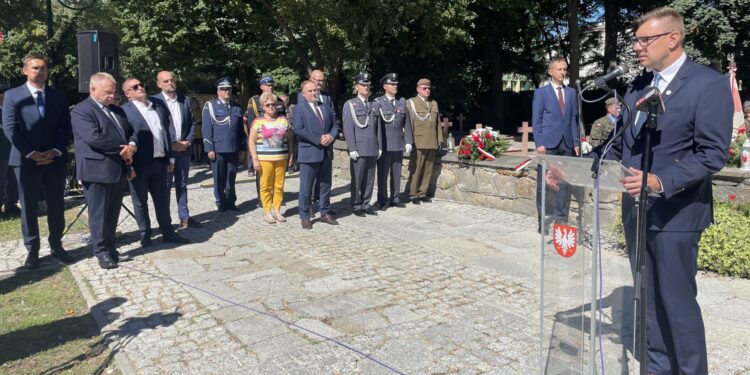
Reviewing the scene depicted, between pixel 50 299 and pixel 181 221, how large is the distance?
292cm

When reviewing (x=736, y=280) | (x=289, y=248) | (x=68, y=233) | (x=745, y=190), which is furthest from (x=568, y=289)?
(x=68, y=233)

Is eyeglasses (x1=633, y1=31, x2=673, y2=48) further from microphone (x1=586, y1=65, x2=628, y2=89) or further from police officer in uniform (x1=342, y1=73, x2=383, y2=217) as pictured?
police officer in uniform (x1=342, y1=73, x2=383, y2=217)

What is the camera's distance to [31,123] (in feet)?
20.1

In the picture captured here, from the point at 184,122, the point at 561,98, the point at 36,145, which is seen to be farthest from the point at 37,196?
the point at 561,98

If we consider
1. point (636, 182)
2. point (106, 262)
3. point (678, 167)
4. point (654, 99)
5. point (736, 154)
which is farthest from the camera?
point (736, 154)

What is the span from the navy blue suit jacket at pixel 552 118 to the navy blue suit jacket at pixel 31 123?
516 cm

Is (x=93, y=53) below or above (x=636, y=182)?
above

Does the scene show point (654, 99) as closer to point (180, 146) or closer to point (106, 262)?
point (106, 262)

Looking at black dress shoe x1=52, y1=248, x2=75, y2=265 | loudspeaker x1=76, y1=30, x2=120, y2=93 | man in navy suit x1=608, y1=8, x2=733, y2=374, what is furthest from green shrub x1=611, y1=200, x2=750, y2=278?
loudspeaker x1=76, y1=30, x2=120, y2=93

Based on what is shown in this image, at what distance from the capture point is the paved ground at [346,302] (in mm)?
3795

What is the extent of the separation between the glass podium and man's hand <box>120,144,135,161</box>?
4.50m

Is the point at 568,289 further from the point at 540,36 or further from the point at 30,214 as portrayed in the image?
the point at 540,36

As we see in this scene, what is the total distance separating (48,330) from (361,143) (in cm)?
487

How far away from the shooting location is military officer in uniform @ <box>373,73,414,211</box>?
8836mm
